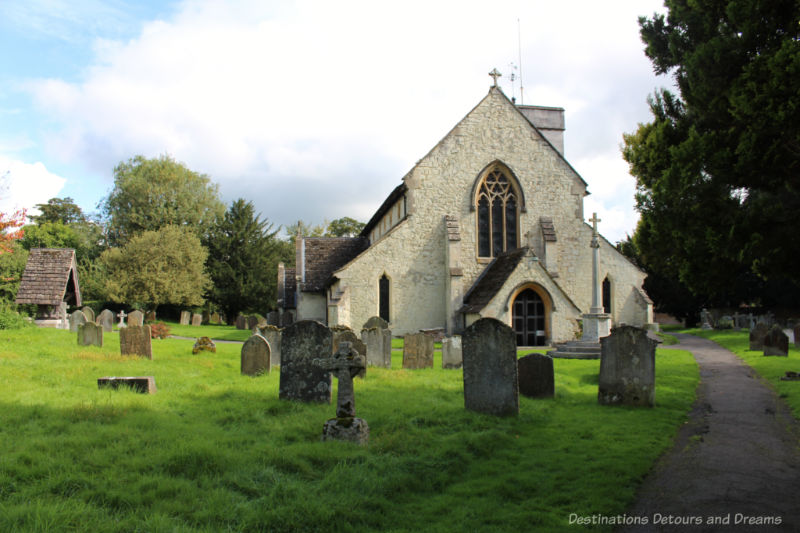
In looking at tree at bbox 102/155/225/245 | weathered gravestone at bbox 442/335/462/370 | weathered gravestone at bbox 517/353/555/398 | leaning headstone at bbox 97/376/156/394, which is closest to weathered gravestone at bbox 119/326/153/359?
leaning headstone at bbox 97/376/156/394

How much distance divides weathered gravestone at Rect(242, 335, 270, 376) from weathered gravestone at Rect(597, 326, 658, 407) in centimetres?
745

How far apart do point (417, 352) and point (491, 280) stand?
9666mm

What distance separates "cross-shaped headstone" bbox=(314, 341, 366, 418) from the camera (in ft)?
24.0

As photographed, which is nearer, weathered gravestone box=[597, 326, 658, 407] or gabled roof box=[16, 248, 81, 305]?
weathered gravestone box=[597, 326, 658, 407]

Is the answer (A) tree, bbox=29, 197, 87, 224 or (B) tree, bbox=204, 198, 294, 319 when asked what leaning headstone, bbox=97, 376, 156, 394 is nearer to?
(B) tree, bbox=204, 198, 294, 319

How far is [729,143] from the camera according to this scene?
724 centimetres

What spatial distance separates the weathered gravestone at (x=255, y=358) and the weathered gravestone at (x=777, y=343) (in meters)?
16.8

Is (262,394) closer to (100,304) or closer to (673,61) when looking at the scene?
(673,61)

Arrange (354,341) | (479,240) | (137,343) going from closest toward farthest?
(354,341), (137,343), (479,240)

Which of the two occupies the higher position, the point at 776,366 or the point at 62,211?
the point at 62,211

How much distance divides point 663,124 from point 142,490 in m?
8.45

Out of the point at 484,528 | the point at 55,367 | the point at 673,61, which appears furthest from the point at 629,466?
the point at 55,367

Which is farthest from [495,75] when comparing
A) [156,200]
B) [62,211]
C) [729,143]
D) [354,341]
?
[62,211]

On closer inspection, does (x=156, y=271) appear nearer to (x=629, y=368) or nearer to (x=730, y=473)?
(x=629, y=368)
